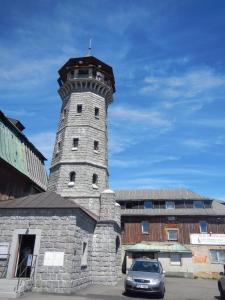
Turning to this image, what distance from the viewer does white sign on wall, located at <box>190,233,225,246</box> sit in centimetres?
2909

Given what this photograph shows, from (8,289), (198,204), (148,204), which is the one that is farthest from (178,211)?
(8,289)

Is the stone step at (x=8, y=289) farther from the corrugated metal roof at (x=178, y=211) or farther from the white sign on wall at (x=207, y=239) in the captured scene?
the white sign on wall at (x=207, y=239)

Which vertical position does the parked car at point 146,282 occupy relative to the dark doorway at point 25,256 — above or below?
below

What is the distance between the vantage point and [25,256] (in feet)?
53.1

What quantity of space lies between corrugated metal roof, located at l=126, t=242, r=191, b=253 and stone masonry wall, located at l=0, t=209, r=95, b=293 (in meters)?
13.4

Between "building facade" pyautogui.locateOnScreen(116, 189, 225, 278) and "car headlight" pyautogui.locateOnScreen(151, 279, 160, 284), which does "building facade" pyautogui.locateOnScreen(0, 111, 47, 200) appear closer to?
"car headlight" pyautogui.locateOnScreen(151, 279, 160, 284)

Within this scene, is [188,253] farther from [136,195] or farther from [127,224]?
[136,195]

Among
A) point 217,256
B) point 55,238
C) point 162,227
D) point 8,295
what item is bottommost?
point 8,295

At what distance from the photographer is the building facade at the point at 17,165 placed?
1905 centimetres

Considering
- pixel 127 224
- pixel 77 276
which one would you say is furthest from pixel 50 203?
pixel 127 224

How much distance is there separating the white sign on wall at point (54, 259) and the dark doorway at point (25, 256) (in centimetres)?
82

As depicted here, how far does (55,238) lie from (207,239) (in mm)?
20217

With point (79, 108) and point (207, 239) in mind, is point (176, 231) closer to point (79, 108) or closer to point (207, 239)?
point (207, 239)

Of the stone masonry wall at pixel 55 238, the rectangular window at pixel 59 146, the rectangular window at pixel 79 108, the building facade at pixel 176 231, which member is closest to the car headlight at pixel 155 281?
the stone masonry wall at pixel 55 238
